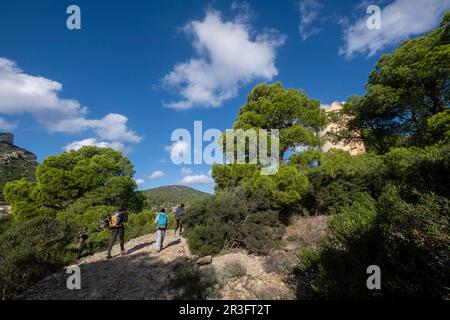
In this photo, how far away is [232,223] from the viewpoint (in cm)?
798

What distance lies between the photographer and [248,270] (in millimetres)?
5699

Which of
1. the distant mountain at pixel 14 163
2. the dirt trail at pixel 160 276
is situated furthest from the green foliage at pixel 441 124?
the distant mountain at pixel 14 163

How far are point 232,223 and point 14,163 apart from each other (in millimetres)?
44768

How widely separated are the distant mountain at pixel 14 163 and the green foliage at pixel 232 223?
33.7 m

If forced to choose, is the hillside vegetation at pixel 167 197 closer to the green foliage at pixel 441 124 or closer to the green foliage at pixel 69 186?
the green foliage at pixel 69 186

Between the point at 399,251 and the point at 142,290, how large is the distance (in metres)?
5.24

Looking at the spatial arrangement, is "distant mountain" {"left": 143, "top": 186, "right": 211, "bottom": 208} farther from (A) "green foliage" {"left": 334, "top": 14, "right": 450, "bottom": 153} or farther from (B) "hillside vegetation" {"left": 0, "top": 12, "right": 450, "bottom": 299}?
(A) "green foliage" {"left": 334, "top": 14, "right": 450, "bottom": 153}

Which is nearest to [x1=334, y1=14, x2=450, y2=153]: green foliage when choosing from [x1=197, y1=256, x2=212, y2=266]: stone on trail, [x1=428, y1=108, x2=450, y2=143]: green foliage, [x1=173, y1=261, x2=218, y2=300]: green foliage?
[x1=428, y1=108, x2=450, y2=143]: green foliage

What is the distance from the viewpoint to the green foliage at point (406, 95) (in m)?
9.41

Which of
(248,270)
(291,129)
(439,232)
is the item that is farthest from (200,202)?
(439,232)

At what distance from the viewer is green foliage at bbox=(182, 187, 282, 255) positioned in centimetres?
729

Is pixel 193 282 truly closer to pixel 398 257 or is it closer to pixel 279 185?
pixel 398 257

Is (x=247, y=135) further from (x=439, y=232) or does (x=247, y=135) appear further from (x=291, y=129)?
(x=439, y=232)
